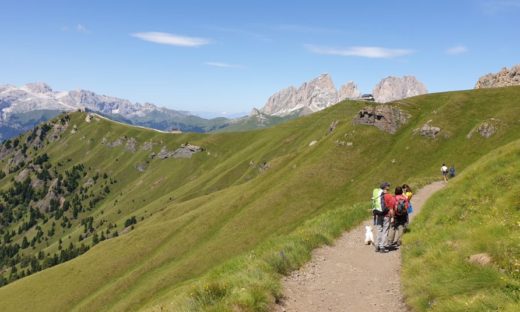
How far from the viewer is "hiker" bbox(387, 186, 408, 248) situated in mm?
25984

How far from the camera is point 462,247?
623 inches

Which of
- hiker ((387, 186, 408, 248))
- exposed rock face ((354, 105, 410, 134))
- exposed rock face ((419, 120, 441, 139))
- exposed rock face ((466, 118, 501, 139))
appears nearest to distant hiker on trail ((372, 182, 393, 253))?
hiker ((387, 186, 408, 248))

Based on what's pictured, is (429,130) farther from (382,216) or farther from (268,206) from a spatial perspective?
(382,216)

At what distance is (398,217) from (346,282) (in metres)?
8.80

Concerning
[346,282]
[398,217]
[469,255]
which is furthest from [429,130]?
[469,255]

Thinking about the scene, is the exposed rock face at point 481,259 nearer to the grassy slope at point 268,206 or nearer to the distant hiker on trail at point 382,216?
the distant hiker on trail at point 382,216

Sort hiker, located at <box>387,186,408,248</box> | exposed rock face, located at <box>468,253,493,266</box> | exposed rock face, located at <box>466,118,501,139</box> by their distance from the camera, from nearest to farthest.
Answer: exposed rock face, located at <box>468,253,493,266</box>, hiker, located at <box>387,186,408,248</box>, exposed rock face, located at <box>466,118,501,139</box>

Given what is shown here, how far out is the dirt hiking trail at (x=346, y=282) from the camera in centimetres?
1603

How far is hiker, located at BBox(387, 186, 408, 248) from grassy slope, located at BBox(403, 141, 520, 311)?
86 cm

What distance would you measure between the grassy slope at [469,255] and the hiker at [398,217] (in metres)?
0.86

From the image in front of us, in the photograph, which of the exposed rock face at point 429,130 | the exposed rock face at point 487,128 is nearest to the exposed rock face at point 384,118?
the exposed rock face at point 429,130

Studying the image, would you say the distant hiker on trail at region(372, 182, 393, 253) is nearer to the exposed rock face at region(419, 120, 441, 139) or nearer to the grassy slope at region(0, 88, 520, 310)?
the grassy slope at region(0, 88, 520, 310)

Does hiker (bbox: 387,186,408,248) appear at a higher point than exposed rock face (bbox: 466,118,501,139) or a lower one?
lower

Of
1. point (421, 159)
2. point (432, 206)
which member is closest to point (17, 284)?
point (421, 159)
